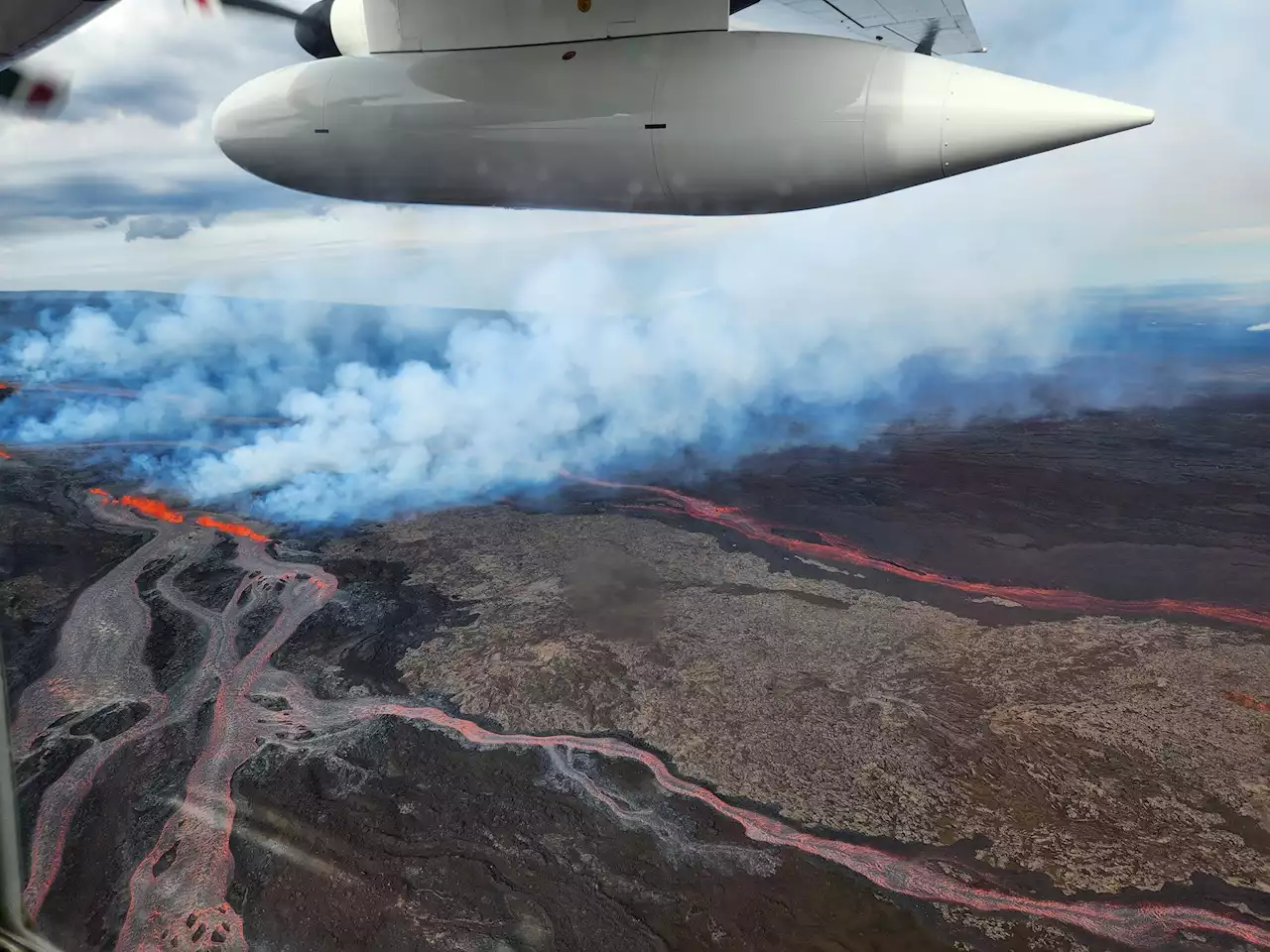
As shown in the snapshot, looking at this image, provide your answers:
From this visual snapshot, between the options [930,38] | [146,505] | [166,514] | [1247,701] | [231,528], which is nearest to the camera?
[930,38]

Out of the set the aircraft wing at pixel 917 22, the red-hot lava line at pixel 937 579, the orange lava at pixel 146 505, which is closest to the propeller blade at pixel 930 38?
the aircraft wing at pixel 917 22

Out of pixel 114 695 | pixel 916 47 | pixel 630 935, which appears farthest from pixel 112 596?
pixel 916 47

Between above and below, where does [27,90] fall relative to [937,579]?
above

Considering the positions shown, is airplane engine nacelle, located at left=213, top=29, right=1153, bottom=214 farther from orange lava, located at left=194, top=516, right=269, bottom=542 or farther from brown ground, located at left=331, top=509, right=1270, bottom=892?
orange lava, located at left=194, top=516, right=269, bottom=542

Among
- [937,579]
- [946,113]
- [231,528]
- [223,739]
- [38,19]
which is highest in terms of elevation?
[38,19]

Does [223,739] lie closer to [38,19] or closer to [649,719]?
[649,719]

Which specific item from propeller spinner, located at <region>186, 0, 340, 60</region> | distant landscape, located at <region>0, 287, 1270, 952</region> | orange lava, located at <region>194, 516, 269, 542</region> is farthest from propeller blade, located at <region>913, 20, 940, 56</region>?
orange lava, located at <region>194, 516, 269, 542</region>

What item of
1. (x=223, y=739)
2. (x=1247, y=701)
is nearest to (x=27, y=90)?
(x=223, y=739)
